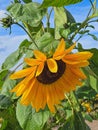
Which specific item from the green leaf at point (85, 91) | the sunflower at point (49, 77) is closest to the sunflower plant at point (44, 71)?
the sunflower at point (49, 77)

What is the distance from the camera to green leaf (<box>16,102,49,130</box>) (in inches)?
54.2

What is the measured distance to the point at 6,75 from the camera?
1440 millimetres

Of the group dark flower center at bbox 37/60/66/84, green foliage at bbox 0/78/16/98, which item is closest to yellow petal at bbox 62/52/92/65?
dark flower center at bbox 37/60/66/84

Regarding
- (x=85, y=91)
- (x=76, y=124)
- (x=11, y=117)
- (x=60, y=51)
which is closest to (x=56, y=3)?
(x=60, y=51)

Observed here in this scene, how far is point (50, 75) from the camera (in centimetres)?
143

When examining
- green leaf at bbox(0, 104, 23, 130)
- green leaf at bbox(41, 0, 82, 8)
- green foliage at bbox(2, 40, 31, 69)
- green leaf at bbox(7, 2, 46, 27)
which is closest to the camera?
green leaf at bbox(41, 0, 82, 8)

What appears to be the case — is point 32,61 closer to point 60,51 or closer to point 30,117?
point 60,51

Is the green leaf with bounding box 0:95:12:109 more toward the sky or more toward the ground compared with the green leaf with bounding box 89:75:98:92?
more toward the ground

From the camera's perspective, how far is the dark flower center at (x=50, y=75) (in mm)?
1354

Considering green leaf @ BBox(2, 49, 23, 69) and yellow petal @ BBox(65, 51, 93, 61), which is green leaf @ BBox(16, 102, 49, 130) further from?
yellow petal @ BBox(65, 51, 93, 61)

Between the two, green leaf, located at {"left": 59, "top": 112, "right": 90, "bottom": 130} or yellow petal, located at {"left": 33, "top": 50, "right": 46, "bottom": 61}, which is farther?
green leaf, located at {"left": 59, "top": 112, "right": 90, "bottom": 130}

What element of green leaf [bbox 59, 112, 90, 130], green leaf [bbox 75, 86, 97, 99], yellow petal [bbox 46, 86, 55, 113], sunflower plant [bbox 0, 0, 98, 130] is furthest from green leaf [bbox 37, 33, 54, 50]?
green leaf [bbox 75, 86, 97, 99]

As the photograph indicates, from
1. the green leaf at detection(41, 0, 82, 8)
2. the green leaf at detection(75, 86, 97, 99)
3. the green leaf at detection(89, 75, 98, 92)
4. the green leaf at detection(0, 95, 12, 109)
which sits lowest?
the green leaf at detection(75, 86, 97, 99)

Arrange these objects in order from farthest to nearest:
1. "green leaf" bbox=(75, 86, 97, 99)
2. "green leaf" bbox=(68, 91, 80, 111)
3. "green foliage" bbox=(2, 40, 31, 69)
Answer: "green leaf" bbox=(75, 86, 97, 99) → "green leaf" bbox=(68, 91, 80, 111) → "green foliage" bbox=(2, 40, 31, 69)
